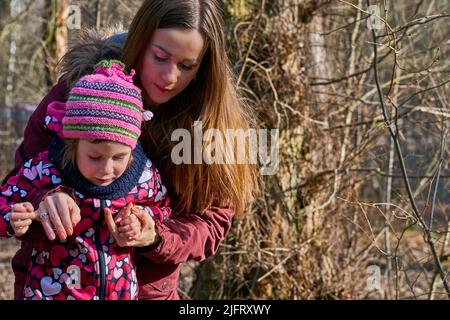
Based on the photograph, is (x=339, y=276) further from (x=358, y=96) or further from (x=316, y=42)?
(x=316, y=42)

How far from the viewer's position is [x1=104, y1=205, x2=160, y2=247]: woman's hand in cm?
227

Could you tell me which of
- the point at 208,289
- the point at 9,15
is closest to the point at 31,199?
the point at 208,289

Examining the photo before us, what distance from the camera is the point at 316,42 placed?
15.9 feet

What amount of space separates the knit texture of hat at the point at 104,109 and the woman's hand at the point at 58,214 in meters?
0.20

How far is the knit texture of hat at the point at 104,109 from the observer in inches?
90.0

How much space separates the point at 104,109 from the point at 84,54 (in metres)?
0.41

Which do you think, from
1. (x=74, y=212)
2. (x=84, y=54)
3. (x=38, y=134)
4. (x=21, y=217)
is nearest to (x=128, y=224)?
(x=74, y=212)

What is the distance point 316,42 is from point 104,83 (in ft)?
8.94

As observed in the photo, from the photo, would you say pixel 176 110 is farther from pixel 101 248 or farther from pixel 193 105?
pixel 101 248

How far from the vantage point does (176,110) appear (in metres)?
2.70

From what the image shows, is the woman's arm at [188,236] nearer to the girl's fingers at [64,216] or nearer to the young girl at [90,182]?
the young girl at [90,182]

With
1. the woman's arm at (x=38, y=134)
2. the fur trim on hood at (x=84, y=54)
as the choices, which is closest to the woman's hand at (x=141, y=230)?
the woman's arm at (x=38, y=134)

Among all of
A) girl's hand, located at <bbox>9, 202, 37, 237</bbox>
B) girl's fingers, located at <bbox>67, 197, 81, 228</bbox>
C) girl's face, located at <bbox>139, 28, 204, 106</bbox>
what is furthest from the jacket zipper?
girl's face, located at <bbox>139, 28, 204, 106</bbox>

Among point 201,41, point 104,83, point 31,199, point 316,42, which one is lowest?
point 31,199
